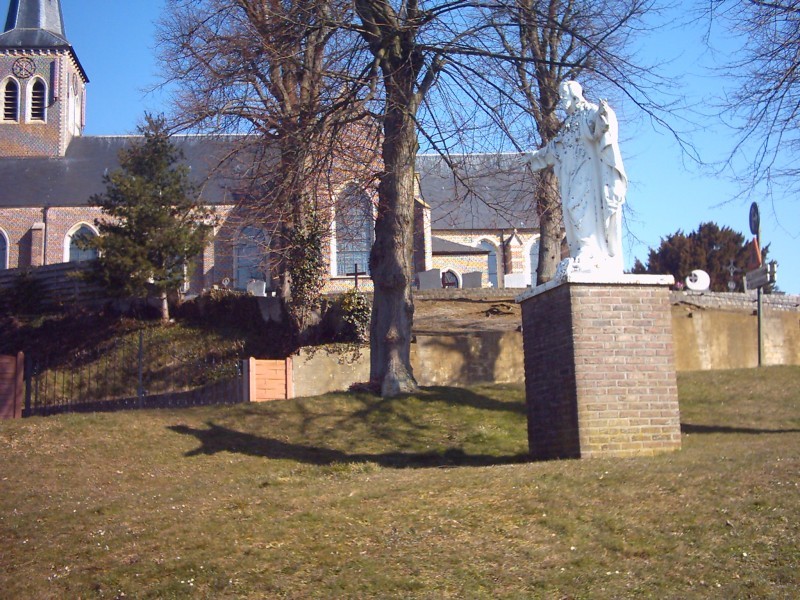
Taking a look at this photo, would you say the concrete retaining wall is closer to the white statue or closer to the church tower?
the white statue

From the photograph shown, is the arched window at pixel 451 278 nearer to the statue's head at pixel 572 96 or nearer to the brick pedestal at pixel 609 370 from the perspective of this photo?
the statue's head at pixel 572 96

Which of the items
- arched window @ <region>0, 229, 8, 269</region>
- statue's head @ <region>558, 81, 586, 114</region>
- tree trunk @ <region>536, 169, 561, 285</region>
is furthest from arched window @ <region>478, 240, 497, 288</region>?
statue's head @ <region>558, 81, 586, 114</region>

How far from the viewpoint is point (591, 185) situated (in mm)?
11516

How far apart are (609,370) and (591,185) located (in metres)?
2.27

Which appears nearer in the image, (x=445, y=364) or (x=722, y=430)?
(x=722, y=430)

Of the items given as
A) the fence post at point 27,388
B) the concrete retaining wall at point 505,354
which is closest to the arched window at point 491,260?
the concrete retaining wall at point 505,354

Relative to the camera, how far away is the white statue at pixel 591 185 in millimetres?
11250

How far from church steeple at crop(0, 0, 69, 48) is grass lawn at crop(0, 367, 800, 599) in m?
51.0

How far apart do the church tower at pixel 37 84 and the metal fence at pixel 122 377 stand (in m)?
31.5

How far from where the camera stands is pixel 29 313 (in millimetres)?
31141

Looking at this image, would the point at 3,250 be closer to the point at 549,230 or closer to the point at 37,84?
the point at 37,84

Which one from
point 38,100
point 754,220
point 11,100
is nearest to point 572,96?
point 754,220

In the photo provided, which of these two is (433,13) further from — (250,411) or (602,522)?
(602,522)

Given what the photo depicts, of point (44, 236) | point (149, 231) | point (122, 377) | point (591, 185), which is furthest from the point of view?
point (44, 236)
